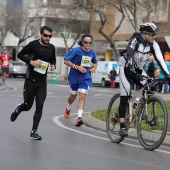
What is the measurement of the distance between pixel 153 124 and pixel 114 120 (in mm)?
1312

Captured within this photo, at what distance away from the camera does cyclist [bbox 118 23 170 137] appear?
31.6 feet

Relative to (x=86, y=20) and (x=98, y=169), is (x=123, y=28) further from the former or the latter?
(x=98, y=169)

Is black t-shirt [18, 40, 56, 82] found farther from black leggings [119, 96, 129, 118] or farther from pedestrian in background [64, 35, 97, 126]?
pedestrian in background [64, 35, 97, 126]

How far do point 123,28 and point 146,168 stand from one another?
4526cm

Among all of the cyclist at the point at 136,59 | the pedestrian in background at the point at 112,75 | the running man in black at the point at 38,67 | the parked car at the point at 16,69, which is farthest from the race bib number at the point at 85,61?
the parked car at the point at 16,69

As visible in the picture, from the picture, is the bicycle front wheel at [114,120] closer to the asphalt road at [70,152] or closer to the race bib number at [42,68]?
the asphalt road at [70,152]

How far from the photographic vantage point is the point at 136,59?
9820 mm

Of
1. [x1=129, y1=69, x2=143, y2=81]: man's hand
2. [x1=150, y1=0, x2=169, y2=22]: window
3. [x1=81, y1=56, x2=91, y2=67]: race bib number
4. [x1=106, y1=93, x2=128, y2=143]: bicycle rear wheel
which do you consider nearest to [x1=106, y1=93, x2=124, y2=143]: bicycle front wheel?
[x1=106, y1=93, x2=128, y2=143]: bicycle rear wheel

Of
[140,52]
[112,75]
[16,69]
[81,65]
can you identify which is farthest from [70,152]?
[16,69]

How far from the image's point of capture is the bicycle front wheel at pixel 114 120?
10.5m

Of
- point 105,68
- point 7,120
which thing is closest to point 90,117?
point 7,120

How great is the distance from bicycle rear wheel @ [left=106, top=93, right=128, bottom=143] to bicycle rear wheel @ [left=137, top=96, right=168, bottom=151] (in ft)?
2.57

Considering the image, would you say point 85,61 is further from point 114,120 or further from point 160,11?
point 160,11

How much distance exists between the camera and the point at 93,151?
30.5 feet
